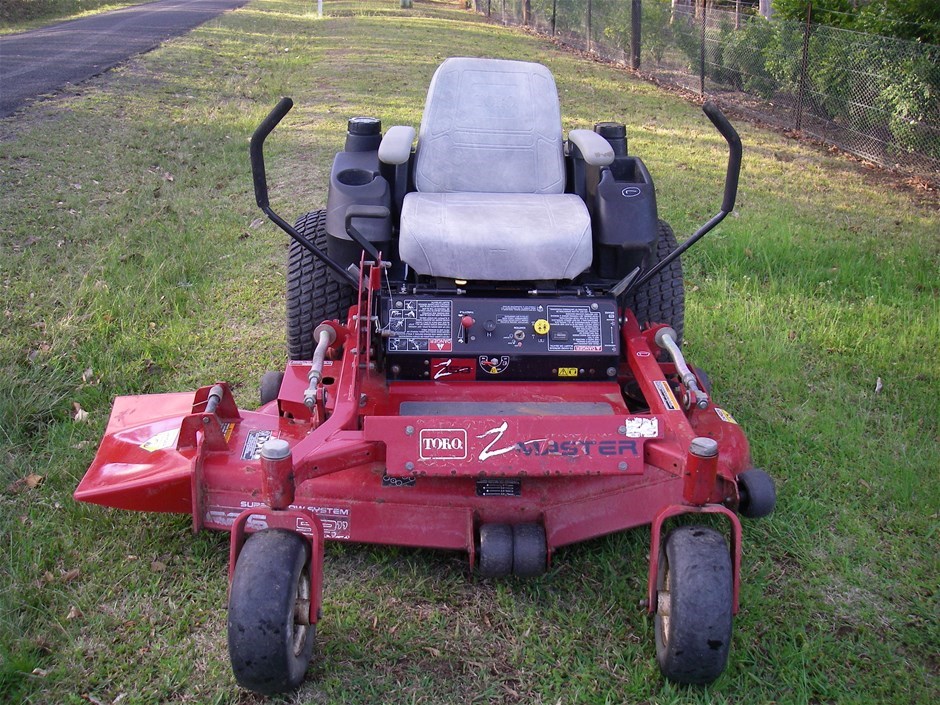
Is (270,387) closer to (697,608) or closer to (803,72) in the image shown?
(697,608)

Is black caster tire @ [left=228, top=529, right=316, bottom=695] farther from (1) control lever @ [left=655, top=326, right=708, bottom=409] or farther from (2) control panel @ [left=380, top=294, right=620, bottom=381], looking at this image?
(1) control lever @ [left=655, top=326, right=708, bottom=409]

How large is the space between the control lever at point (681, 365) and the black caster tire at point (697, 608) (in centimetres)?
72

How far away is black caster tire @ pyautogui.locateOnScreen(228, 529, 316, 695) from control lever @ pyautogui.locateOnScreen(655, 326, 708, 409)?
155 centimetres

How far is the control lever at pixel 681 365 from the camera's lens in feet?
10.8

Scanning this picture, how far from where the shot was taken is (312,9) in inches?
941

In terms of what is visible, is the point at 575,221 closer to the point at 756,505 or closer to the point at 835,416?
the point at 756,505

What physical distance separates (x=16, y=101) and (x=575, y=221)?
849 cm

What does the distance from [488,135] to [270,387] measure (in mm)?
1596

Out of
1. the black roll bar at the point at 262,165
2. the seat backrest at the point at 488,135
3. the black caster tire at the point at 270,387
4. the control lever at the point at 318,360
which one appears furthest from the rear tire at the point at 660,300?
the black caster tire at the point at 270,387

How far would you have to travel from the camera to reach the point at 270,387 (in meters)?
3.97

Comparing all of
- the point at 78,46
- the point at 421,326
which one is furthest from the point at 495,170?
the point at 78,46

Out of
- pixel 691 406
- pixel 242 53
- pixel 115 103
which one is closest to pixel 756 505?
pixel 691 406

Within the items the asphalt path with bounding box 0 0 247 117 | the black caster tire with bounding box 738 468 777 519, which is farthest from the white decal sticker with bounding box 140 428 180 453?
the asphalt path with bounding box 0 0 247 117

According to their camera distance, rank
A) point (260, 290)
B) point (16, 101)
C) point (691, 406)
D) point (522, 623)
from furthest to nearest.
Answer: point (16, 101) < point (260, 290) < point (691, 406) < point (522, 623)
